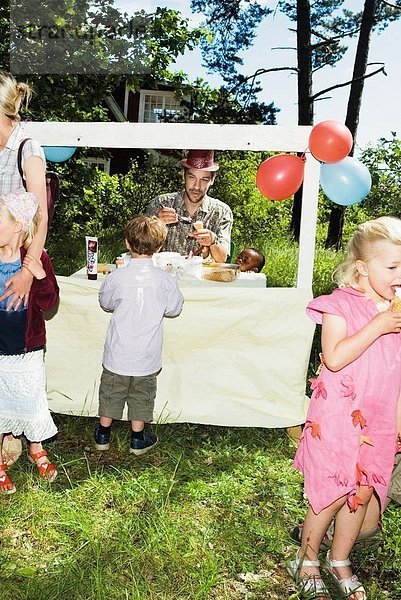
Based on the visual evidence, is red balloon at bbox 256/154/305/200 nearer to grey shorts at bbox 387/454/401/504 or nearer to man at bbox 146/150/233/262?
man at bbox 146/150/233/262

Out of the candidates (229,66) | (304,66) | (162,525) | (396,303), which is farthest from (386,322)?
(229,66)

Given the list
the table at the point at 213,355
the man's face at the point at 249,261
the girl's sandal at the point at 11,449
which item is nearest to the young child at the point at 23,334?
the girl's sandal at the point at 11,449

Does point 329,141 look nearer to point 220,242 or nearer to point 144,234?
point 144,234

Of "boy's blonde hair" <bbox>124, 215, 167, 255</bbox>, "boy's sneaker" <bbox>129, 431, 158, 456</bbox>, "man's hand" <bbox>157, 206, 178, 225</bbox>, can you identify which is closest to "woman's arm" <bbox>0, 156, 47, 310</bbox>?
"boy's blonde hair" <bbox>124, 215, 167, 255</bbox>

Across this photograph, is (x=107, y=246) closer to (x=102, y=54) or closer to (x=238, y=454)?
(x=102, y=54)

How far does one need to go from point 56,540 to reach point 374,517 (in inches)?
52.6

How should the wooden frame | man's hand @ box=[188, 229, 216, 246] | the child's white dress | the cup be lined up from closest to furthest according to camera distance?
the child's white dress → the wooden frame → the cup → man's hand @ box=[188, 229, 216, 246]

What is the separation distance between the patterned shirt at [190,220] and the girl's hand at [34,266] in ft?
6.28

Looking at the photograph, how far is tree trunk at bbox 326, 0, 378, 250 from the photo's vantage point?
483 inches

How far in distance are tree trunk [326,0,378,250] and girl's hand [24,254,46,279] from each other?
31.6 feet

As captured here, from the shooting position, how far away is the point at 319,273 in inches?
366

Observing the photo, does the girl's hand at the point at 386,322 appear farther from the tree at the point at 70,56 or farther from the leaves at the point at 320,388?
the tree at the point at 70,56

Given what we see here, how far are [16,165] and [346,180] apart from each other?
1677 mm

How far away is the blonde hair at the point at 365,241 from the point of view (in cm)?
225
